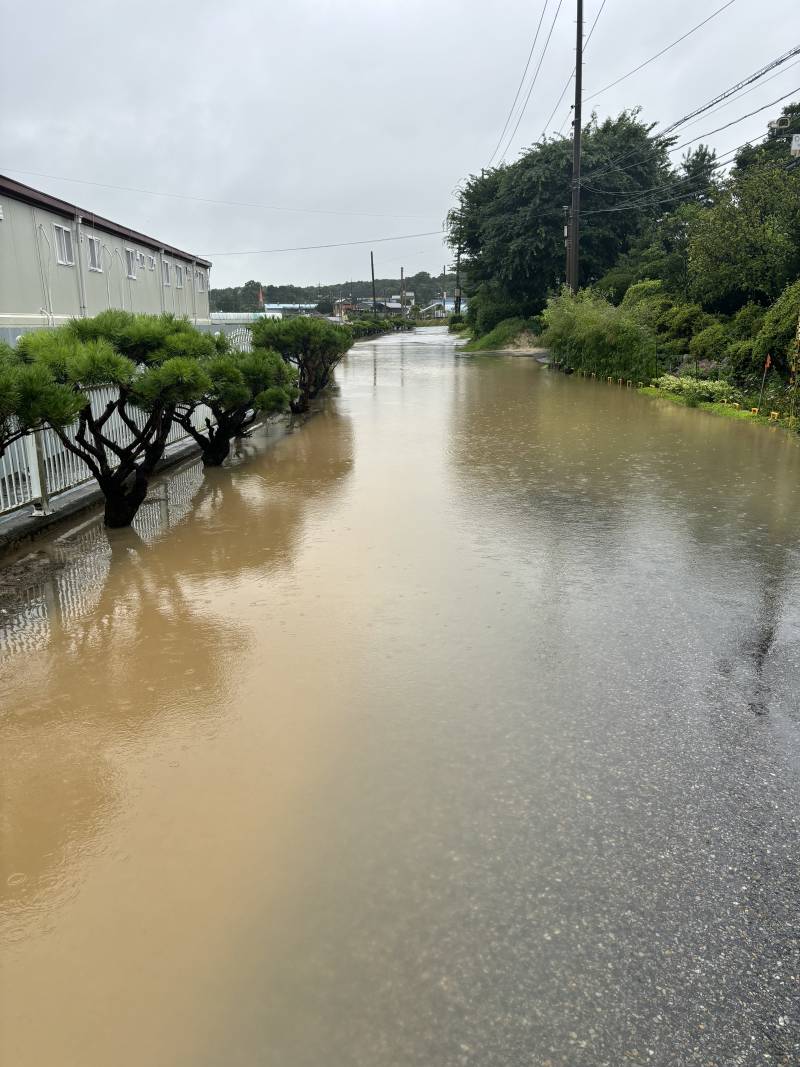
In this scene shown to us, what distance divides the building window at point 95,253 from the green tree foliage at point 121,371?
46.6 ft

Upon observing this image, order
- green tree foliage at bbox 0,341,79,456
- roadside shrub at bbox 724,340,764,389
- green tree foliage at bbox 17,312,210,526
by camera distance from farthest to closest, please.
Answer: roadside shrub at bbox 724,340,764,389 → green tree foliage at bbox 17,312,210,526 → green tree foliage at bbox 0,341,79,456

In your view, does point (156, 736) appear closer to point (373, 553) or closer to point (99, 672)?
point (99, 672)

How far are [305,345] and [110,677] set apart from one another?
14039 mm

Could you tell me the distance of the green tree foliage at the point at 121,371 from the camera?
6285 millimetres

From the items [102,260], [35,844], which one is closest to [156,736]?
[35,844]

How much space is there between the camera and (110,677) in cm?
457

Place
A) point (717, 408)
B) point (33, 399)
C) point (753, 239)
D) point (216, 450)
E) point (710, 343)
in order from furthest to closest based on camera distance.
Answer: point (753, 239) < point (710, 343) < point (717, 408) < point (216, 450) < point (33, 399)

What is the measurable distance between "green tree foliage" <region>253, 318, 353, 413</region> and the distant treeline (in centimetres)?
4895

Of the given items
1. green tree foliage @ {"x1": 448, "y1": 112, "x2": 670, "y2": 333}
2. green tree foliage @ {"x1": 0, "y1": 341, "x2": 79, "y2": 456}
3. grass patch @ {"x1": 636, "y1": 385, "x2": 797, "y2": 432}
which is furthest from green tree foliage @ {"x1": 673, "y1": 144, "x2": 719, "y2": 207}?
green tree foliage @ {"x1": 0, "y1": 341, "x2": 79, "y2": 456}

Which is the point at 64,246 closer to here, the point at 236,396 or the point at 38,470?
the point at 236,396

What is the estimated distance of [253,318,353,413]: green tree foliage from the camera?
663 inches

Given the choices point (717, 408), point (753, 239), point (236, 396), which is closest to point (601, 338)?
point (753, 239)

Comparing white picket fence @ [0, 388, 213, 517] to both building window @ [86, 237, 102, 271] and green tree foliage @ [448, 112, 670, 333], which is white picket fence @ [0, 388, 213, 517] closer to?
building window @ [86, 237, 102, 271]

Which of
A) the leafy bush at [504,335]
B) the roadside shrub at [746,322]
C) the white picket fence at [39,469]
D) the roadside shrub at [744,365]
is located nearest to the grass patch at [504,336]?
the leafy bush at [504,335]
